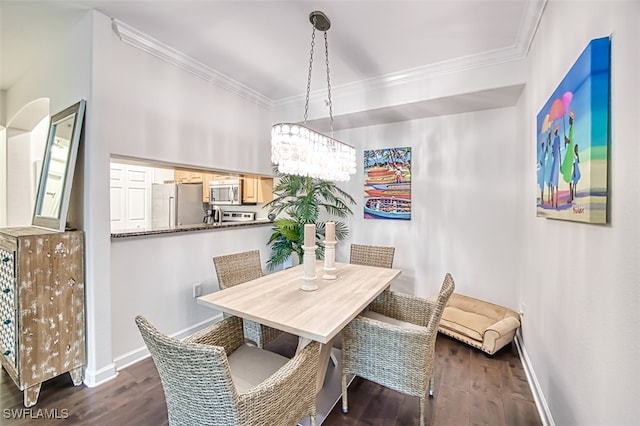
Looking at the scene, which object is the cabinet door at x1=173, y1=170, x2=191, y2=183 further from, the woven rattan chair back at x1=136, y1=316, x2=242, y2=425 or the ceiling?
the woven rattan chair back at x1=136, y1=316, x2=242, y2=425

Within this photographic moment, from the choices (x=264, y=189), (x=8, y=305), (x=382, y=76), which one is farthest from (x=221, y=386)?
(x=264, y=189)

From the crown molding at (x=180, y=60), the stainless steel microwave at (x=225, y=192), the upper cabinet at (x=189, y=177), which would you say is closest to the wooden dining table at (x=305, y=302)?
the crown molding at (x=180, y=60)

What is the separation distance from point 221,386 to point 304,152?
1448 millimetres

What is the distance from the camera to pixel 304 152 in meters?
1.99

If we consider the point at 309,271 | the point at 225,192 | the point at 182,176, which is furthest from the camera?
the point at 182,176

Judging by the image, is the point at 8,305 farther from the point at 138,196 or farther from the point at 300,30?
the point at 138,196

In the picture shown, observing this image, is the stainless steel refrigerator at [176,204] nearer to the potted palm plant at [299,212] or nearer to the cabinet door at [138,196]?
the cabinet door at [138,196]

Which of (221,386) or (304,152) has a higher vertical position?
(304,152)

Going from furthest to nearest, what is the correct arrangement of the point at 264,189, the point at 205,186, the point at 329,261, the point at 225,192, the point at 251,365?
the point at 205,186 → the point at 225,192 → the point at 264,189 → the point at 329,261 → the point at 251,365

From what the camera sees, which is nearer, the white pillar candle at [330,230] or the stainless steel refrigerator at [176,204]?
the white pillar candle at [330,230]

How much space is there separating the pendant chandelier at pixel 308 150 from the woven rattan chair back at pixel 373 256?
1.07 meters

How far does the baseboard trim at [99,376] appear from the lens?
6.72ft

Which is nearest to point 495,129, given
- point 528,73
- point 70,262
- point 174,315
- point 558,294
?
point 528,73

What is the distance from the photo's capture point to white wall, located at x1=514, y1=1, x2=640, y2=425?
0.93 m
